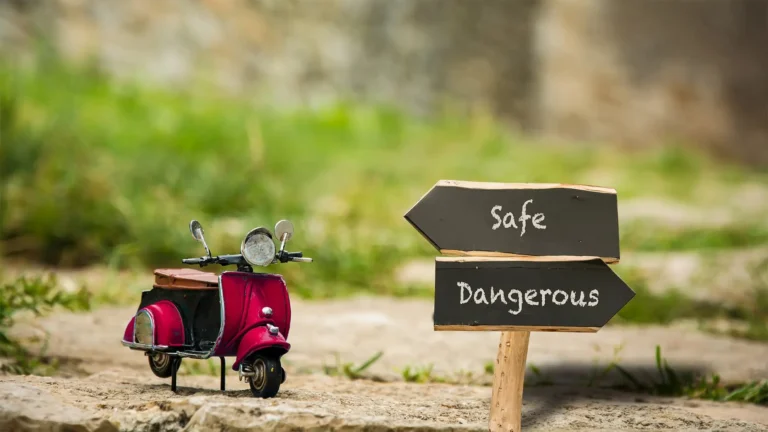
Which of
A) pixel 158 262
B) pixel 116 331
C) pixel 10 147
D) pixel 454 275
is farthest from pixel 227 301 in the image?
pixel 10 147

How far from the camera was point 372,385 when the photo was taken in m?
2.14

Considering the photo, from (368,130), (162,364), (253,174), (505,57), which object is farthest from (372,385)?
(505,57)

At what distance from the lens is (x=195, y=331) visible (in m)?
1.79

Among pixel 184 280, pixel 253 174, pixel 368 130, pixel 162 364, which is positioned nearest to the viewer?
pixel 184 280

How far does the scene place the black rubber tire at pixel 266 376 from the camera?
5.57 ft

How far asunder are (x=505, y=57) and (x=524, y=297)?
292 inches

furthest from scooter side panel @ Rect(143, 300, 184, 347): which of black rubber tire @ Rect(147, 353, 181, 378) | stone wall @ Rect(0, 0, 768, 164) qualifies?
stone wall @ Rect(0, 0, 768, 164)

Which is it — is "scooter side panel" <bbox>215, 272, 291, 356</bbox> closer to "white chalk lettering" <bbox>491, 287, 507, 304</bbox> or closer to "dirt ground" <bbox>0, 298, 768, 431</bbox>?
"dirt ground" <bbox>0, 298, 768, 431</bbox>

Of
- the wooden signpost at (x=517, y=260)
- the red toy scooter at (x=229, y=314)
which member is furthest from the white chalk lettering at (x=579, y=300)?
the red toy scooter at (x=229, y=314)

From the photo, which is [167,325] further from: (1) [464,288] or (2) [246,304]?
(1) [464,288]

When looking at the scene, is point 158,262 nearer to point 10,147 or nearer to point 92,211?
point 92,211

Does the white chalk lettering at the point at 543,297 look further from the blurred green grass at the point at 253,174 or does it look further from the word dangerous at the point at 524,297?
the blurred green grass at the point at 253,174

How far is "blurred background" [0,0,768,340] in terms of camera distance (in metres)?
3.79

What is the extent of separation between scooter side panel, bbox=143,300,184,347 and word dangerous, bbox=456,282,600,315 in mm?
501
